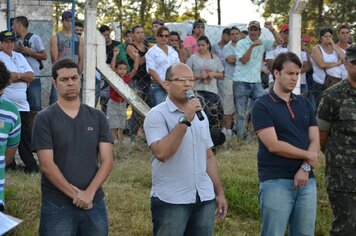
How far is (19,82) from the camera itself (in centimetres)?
847

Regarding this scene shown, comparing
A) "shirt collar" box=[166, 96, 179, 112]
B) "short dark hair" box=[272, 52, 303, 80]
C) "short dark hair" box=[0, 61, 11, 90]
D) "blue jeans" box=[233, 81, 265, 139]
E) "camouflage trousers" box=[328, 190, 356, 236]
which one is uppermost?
"short dark hair" box=[272, 52, 303, 80]

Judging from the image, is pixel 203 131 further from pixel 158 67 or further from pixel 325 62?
pixel 325 62

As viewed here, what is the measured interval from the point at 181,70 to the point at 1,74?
50.5 inches

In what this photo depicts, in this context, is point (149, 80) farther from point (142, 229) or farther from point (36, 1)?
point (142, 229)

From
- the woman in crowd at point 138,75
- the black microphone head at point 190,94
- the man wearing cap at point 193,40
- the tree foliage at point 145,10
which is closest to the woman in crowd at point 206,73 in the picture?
the woman in crowd at point 138,75

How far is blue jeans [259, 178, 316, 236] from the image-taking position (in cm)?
568

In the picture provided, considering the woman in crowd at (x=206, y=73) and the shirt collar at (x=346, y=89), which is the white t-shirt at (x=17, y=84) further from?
the shirt collar at (x=346, y=89)

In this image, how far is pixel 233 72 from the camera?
11.7 m

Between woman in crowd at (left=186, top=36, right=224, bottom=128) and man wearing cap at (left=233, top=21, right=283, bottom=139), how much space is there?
29 centimetres

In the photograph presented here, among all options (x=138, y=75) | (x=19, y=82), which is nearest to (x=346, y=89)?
(x=19, y=82)

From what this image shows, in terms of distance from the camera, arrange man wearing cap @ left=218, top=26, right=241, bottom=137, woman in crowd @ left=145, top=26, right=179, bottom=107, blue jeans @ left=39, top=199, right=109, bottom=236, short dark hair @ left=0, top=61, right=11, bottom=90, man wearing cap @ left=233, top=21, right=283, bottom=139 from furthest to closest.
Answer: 1. man wearing cap @ left=233, top=21, right=283, bottom=139
2. man wearing cap @ left=218, top=26, right=241, bottom=137
3. woman in crowd @ left=145, top=26, right=179, bottom=107
4. short dark hair @ left=0, top=61, right=11, bottom=90
5. blue jeans @ left=39, top=199, right=109, bottom=236

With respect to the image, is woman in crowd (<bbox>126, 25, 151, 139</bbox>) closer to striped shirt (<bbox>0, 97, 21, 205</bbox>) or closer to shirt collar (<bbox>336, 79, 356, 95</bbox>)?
shirt collar (<bbox>336, 79, 356, 95</bbox>)

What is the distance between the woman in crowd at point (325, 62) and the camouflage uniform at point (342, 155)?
553 cm

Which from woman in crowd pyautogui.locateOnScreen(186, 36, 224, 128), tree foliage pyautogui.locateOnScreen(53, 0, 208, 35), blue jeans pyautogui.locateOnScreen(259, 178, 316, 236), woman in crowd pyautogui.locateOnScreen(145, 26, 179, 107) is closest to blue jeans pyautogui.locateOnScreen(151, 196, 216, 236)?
blue jeans pyautogui.locateOnScreen(259, 178, 316, 236)
